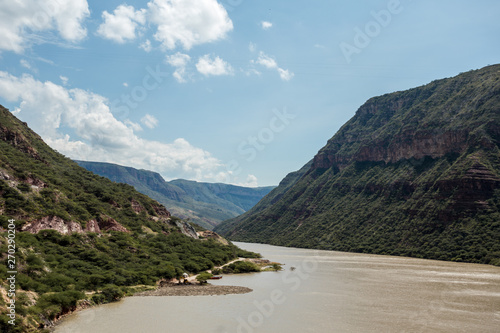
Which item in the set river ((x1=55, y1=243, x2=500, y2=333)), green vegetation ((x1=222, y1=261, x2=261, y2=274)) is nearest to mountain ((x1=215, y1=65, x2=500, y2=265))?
river ((x1=55, y1=243, x2=500, y2=333))

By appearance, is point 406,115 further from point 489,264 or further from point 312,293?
point 312,293

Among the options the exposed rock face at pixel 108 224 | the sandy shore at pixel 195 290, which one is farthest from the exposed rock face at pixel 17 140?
the sandy shore at pixel 195 290

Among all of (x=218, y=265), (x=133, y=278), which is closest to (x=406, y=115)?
(x=218, y=265)

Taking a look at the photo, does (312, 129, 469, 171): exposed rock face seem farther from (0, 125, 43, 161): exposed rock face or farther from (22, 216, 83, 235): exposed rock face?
(0, 125, 43, 161): exposed rock face

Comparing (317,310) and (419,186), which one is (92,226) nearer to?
(317,310)

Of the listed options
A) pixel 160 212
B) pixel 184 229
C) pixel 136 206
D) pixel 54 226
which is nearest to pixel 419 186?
pixel 184 229
